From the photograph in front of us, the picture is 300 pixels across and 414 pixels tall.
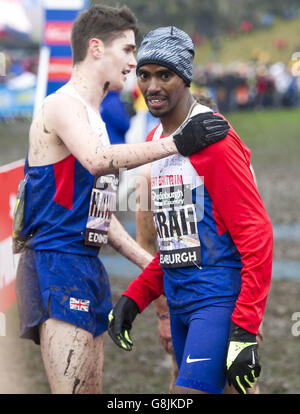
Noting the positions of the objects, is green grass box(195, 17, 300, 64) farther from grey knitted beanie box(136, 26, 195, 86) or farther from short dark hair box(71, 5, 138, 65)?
grey knitted beanie box(136, 26, 195, 86)

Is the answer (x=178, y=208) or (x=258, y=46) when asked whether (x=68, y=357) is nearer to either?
(x=178, y=208)

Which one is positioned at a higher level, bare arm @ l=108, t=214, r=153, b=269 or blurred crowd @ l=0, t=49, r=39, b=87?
blurred crowd @ l=0, t=49, r=39, b=87

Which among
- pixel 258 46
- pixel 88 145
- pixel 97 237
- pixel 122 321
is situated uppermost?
pixel 258 46

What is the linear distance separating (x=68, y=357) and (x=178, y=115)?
1.20m

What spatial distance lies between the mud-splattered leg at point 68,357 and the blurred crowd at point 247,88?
31.8 m

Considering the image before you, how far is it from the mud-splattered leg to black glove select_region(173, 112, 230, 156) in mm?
1008

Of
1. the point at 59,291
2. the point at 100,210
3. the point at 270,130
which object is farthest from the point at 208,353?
the point at 270,130

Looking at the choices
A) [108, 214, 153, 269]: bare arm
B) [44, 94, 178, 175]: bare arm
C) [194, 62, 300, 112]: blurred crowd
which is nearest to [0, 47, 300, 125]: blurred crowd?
[194, 62, 300, 112]: blurred crowd

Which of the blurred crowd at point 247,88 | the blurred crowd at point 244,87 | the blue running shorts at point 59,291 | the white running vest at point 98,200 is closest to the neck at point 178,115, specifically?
the white running vest at point 98,200

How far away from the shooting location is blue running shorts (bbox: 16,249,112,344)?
3.21 m

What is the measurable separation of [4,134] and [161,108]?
20735 millimetres

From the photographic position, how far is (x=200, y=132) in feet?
9.02

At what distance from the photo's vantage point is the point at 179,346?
311cm
